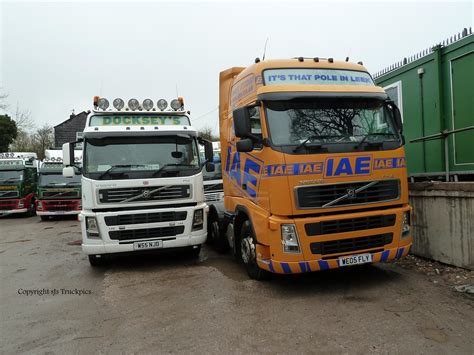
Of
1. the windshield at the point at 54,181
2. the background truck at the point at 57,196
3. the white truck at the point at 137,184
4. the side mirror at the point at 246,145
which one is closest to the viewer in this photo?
the side mirror at the point at 246,145

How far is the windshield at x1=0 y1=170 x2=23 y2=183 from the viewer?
1823 cm

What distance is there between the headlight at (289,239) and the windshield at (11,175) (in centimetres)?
1736

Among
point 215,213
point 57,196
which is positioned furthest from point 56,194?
point 215,213

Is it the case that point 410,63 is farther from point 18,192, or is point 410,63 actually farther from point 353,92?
point 18,192

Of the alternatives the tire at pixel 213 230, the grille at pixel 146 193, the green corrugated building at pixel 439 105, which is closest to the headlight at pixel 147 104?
the grille at pixel 146 193

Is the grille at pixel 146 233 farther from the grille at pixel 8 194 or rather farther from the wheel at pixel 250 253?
the grille at pixel 8 194

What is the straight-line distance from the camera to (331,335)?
389cm

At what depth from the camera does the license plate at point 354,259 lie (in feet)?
16.3

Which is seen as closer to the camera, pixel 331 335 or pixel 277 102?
pixel 331 335

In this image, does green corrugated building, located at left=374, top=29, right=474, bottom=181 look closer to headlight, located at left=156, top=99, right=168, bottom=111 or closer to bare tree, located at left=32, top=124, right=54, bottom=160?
headlight, located at left=156, top=99, right=168, bottom=111

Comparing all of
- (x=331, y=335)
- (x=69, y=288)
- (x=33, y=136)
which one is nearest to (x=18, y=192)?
(x=69, y=288)

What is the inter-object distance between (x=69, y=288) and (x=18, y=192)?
47.2ft

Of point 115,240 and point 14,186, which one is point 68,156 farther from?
point 14,186

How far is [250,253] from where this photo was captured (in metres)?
5.72
